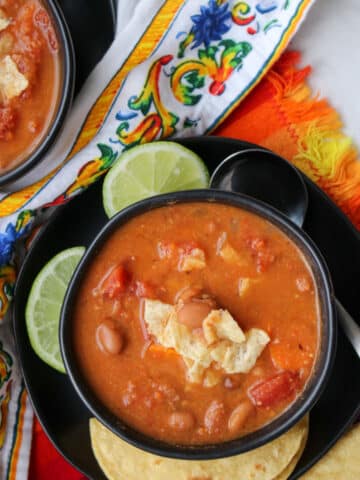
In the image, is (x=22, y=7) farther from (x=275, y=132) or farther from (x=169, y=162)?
(x=275, y=132)

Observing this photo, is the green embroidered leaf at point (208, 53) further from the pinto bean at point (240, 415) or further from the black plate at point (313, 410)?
the pinto bean at point (240, 415)

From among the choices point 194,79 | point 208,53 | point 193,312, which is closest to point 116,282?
point 193,312

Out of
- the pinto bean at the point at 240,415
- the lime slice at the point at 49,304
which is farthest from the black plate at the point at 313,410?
the pinto bean at the point at 240,415

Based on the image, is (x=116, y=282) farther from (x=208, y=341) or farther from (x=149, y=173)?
(x=149, y=173)

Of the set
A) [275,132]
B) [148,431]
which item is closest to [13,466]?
[148,431]

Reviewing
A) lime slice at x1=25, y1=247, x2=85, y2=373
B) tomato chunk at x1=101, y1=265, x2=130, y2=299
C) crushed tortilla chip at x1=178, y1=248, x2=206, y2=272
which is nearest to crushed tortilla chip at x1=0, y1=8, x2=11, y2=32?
lime slice at x1=25, y1=247, x2=85, y2=373

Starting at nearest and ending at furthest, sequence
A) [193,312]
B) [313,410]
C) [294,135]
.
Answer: [193,312], [313,410], [294,135]
